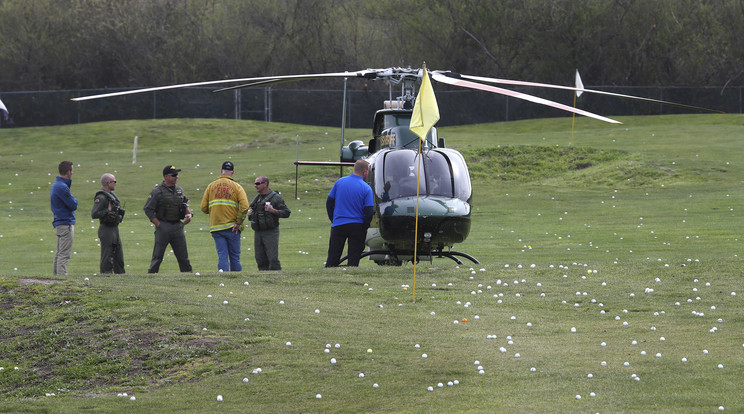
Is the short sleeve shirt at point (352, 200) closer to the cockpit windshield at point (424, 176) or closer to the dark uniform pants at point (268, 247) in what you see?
the cockpit windshield at point (424, 176)

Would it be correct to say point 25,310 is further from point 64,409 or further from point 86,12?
point 86,12

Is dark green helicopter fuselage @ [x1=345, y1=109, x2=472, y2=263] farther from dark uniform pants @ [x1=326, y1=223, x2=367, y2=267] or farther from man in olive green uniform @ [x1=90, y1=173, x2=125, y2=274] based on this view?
man in olive green uniform @ [x1=90, y1=173, x2=125, y2=274]

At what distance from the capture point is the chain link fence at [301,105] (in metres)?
53.7

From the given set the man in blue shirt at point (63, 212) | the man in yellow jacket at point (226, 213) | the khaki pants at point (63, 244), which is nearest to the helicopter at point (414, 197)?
the man in yellow jacket at point (226, 213)

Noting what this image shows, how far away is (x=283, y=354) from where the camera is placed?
8.72 metres

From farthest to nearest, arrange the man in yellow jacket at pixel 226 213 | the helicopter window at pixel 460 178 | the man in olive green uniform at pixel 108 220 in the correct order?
the helicopter window at pixel 460 178 < the man in yellow jacket at pixel 226 213 < the man in olive green uniform at pixel 108 220

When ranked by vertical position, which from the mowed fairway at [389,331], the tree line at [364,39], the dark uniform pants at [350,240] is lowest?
the mowed fairway at [389,331]

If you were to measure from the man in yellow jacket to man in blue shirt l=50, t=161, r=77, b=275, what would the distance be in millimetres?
1995

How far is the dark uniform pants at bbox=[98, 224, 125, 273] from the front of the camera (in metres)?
13.7

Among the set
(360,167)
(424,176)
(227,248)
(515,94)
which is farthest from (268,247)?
(515,94)

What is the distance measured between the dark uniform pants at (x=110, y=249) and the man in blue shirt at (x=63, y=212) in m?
0.50

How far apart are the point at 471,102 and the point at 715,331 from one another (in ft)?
146

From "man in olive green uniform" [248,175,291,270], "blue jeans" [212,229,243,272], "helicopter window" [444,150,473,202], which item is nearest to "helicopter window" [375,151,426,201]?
"helicopter window" [444,150,473,202]

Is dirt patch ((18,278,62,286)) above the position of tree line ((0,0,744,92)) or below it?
below
